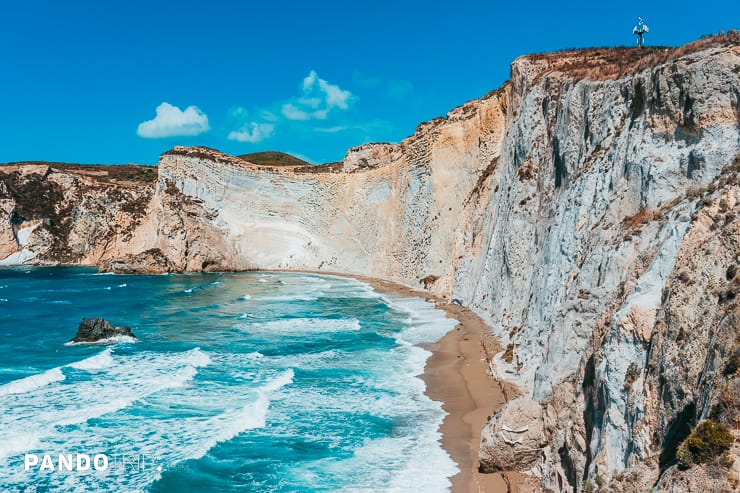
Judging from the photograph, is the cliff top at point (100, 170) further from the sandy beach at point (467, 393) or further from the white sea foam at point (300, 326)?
the sandy beach at point (467, 393)

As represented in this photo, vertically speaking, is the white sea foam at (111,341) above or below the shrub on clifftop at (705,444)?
below

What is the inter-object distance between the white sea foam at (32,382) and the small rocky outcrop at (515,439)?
16.9 m

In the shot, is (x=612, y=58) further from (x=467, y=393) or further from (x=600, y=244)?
(x=467, y=393)

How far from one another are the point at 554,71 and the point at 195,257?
5166 centimetres

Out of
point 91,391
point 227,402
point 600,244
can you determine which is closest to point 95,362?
point 91,391

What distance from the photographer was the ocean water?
14094mm

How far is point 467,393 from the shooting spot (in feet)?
65.8

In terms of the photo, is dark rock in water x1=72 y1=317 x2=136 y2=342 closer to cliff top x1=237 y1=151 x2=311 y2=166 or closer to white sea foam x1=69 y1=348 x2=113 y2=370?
white sea foam x1=69 y1=348 x2=113 y2=370

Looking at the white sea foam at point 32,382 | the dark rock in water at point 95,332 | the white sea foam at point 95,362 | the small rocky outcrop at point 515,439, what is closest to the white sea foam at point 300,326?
the dark rock in water at point 95,332

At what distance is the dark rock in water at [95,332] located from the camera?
3009 centimetres

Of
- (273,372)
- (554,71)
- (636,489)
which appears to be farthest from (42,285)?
(636,489)

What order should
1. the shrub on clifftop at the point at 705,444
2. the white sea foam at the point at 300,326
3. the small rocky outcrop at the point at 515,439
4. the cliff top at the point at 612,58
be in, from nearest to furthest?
1. the shrub on clifftop at the point at 705,444
2. the small rocky outcrop at the point at 515,439
3. the cliff top at the point at 612,58
4. the white sea foam at the point at 300,326

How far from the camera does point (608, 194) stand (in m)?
17.0

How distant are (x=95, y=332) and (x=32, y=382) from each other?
8793mm
